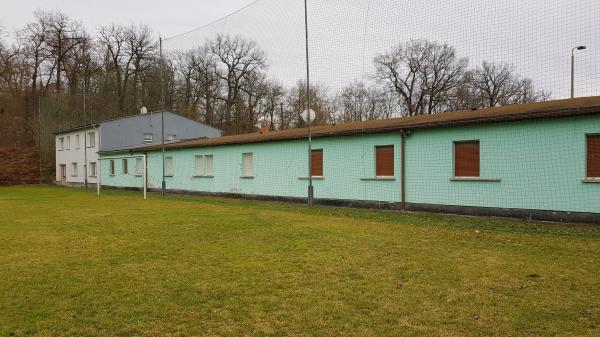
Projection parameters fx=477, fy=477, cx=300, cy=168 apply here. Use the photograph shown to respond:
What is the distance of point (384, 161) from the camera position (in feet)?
55.9

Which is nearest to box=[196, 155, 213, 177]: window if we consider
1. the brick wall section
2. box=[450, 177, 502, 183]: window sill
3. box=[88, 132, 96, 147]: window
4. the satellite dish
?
the satellite dish

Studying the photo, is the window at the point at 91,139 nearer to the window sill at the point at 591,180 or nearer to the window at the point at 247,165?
the window at the point at 247,165

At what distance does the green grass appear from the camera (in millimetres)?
4305

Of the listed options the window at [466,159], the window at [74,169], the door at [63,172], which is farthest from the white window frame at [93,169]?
the window at [466,159]

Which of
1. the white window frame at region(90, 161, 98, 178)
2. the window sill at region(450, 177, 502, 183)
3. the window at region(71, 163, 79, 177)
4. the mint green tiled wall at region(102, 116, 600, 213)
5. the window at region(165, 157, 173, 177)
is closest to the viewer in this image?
the mint green tiled wall at region(102, 116, 600, 213)

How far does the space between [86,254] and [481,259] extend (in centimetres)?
625

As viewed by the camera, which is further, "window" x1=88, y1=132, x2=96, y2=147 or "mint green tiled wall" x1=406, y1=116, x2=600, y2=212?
"window" x1=88, y1=132, x2=96, y2=147

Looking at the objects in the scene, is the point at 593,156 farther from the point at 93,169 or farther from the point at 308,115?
the point at 93,169

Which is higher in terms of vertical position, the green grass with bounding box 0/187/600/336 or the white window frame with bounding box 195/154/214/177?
the white window frame with bounding box 195/154/214/177

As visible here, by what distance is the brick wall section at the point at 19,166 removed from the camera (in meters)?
42.8

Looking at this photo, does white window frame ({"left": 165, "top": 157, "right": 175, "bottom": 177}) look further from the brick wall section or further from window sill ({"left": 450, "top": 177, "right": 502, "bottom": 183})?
the brick wall section

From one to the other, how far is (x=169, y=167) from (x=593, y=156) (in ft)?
75.4

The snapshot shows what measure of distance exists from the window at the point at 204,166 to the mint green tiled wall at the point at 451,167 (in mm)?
3294

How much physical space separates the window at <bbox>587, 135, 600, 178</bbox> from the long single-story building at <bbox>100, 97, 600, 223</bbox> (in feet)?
0.07
